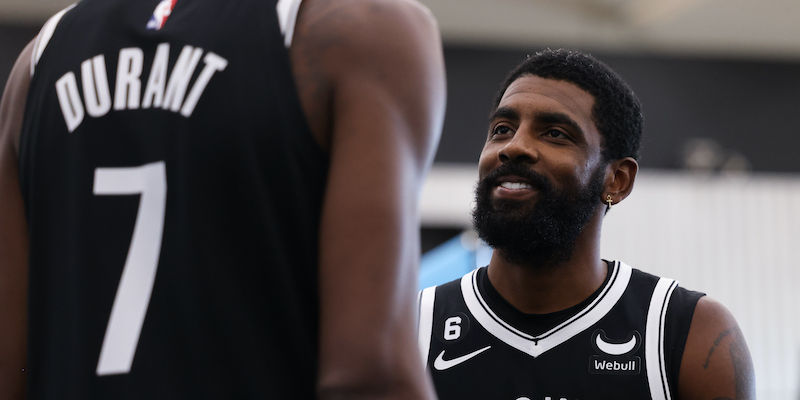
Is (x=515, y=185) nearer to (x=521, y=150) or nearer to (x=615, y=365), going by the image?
(x=521, y=150)

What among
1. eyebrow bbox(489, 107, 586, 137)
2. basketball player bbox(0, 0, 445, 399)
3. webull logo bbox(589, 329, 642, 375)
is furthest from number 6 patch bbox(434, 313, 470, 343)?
basketball player bbox(0, 0, 445, 399)

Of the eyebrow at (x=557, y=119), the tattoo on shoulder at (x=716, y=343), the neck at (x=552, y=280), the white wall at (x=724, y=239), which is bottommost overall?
the white wall at (x=724, y=239)

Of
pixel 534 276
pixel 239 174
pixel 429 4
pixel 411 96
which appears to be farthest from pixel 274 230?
pixel 429 4

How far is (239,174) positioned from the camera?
0.88m

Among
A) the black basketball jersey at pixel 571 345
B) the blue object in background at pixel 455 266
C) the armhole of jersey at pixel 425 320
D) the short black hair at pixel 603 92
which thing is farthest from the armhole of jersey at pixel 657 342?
the blue object in background at pixel 455 266

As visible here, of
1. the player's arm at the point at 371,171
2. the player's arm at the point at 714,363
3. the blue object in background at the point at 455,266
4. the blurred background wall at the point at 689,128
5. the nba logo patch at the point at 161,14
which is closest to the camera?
the player's arm at the point at 371,171

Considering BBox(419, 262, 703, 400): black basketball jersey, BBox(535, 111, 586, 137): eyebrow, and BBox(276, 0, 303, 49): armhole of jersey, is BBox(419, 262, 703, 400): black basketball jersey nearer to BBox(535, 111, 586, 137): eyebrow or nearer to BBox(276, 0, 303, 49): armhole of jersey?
BBox(535, 111, 586, 137): eyebrow

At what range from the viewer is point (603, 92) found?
2020 mm

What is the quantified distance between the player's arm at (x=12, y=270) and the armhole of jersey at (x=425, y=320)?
1.06 meters

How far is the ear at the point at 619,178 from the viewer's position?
6.59 feet

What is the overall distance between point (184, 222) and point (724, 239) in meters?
7.14

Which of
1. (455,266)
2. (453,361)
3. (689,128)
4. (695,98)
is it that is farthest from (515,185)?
(695,98)

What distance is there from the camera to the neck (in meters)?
1.86

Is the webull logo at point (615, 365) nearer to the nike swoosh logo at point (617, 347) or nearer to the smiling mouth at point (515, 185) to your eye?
the nike swoosh logo at point (617, 347)
